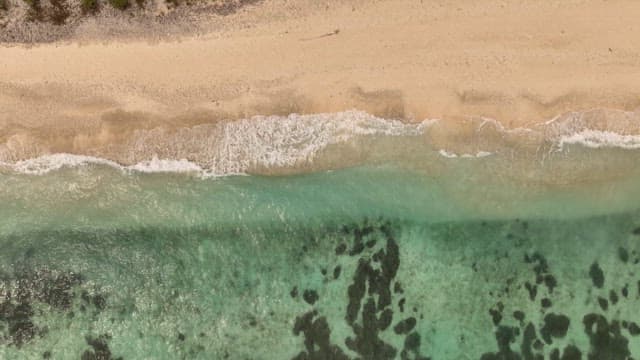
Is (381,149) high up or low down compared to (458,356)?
up

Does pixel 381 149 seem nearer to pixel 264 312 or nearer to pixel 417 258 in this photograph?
pixel 417 258

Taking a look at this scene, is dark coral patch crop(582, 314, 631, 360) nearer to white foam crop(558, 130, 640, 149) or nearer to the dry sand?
white foam crop(558, 130, 640, 149)

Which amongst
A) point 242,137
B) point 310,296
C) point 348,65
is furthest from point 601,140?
point 242,137

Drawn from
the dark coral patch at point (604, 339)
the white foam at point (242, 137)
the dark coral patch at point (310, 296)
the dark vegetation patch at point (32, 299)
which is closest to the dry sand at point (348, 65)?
the white foam at point (242, 137)

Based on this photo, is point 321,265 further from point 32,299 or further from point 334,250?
point 32,299

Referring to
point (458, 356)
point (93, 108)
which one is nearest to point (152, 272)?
point (93, 108)
